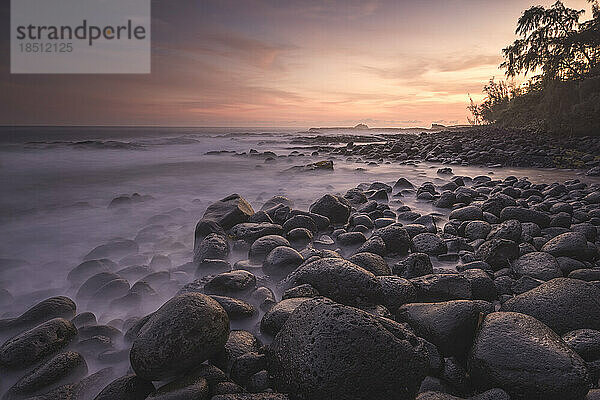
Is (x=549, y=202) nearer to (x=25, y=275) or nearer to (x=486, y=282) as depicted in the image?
(x=486, y=282)

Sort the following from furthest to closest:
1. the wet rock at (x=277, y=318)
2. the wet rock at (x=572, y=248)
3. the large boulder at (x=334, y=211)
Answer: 1. the large boulder at (x=334, y=211)
2. the wet rock at (x=572, y=248)
3. the wet rock at (x=277, y=318)

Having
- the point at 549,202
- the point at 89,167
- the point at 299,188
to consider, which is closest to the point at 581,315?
the point at 549,202

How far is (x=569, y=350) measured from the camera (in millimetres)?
1725

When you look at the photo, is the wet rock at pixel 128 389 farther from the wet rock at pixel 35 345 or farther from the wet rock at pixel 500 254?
the wet rock at pixel 500 254

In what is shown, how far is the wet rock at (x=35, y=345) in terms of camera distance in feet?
6.79

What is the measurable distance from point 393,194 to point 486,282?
185 inches

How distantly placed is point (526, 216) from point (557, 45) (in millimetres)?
24894

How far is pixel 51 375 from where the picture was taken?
1.93m

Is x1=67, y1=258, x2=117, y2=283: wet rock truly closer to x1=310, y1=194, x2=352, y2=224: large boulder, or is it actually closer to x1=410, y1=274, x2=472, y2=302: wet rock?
x1=310, y1=194, x2=352, y2=224: large boulder

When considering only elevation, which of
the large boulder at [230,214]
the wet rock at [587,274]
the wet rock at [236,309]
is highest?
the large boulder at [230,214]

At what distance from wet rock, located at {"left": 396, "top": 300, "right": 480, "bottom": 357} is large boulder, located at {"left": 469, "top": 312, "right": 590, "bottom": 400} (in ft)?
0.31

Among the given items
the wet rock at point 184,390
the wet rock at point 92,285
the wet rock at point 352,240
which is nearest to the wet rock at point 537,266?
the wet rock at point 352,240

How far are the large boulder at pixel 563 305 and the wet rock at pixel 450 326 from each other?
435mm

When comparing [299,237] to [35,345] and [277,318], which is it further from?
[35,345]
